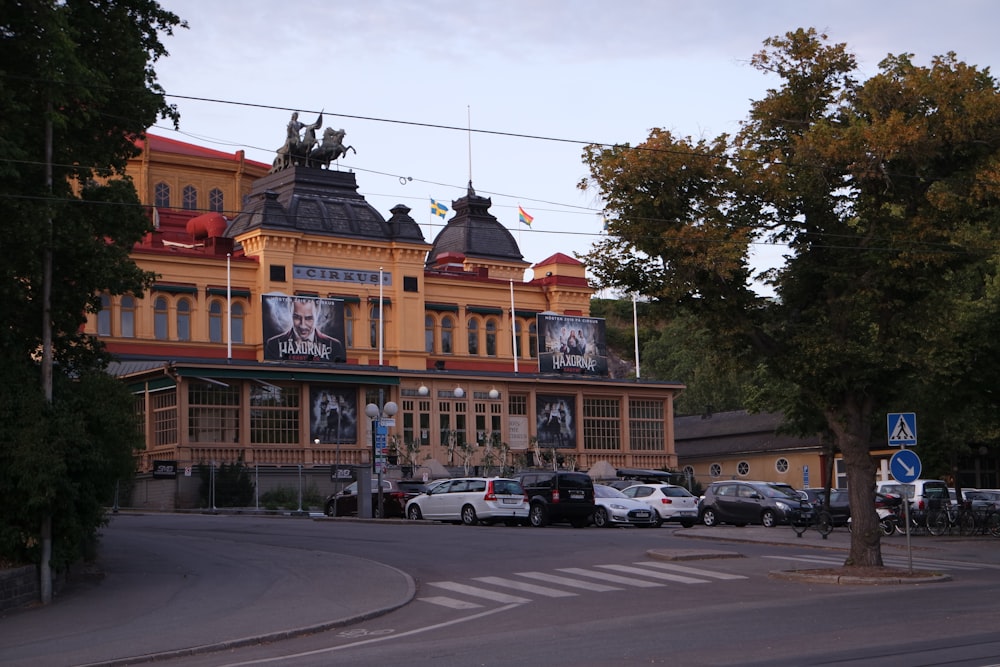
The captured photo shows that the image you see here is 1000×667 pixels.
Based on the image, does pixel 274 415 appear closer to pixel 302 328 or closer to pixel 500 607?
pixel 302 328

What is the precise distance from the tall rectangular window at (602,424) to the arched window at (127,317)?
22.5 m

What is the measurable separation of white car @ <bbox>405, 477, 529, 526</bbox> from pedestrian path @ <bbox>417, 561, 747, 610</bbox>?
12397 mm

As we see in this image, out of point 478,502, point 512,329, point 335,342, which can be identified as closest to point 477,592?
point 478,502

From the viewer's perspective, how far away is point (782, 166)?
72.3 feet

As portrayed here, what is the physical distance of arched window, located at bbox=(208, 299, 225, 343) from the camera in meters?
62.7

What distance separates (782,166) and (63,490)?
13.0 metres

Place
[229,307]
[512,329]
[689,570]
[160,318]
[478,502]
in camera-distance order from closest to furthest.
Answer: [689,570] < [478,502] < [229,307] < [160,318] < [512,329]

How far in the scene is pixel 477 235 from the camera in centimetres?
7581

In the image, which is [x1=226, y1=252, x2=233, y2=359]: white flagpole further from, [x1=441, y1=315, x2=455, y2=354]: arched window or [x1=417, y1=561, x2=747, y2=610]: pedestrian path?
[x1=417, y1=561, x2=747, y2=610]: pedestrian path

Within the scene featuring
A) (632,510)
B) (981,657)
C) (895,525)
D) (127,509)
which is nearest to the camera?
(981,657)

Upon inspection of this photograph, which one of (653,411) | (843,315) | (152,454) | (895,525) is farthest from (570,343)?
(843,315)

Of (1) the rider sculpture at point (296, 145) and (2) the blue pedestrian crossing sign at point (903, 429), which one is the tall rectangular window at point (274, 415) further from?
(2) the blue pedestrian crossing sign at point (903, 429)

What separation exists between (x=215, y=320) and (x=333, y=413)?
33.5 ft

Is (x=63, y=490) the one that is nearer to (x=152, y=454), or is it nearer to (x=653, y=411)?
(x=152, y=454)
